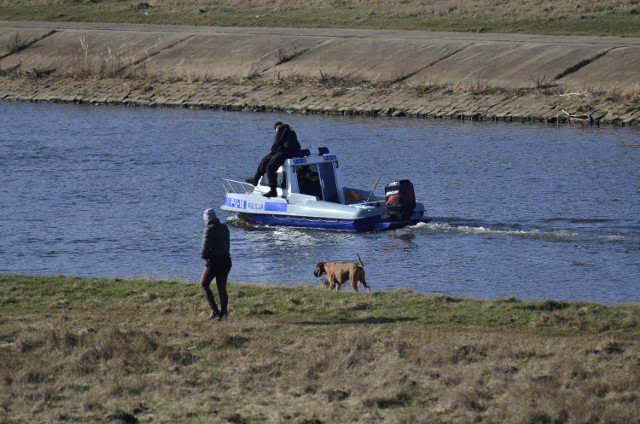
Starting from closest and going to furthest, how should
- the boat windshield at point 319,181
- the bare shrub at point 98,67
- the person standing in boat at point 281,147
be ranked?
the person standing in boat at point 281,147 < the boat windshield at point 319,181 < the bare shrub at point 98,67

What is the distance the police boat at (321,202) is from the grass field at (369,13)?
29.1 m

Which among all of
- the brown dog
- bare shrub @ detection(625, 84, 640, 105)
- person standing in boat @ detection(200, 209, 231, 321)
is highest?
bare shrub @ detection(625, 84, 640, 105)

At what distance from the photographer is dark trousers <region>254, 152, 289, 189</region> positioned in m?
32.4

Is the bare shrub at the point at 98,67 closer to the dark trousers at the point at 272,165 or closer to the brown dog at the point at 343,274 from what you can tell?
the dark trousers at the point at 272,165

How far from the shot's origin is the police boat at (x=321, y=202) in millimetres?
31203

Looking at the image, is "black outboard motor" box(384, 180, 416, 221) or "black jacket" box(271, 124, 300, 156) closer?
"black outboard motor" box(384, 180, 416, 221)

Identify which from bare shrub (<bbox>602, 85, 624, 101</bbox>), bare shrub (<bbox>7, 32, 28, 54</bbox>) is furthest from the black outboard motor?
bare shrub (<bbox>7, 32, 28, 54</bbox>)

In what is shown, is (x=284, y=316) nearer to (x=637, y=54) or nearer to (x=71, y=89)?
(x=637, y=54)

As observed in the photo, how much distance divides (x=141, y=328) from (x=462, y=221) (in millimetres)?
14771

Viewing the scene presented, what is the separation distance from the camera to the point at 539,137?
46.1 metres

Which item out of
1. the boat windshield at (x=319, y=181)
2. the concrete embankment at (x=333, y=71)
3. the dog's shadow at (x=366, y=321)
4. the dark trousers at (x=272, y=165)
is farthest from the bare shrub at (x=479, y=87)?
the dog's shadow at (x=366, y=321)

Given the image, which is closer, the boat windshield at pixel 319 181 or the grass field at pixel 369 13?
the boat windshield at pixel 319 181

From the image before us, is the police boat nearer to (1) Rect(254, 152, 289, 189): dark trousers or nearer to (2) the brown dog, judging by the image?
(1) Rect(254, 152, 289, 189): dark trousers

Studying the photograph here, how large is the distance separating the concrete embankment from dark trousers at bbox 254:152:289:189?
19605 millimetres
